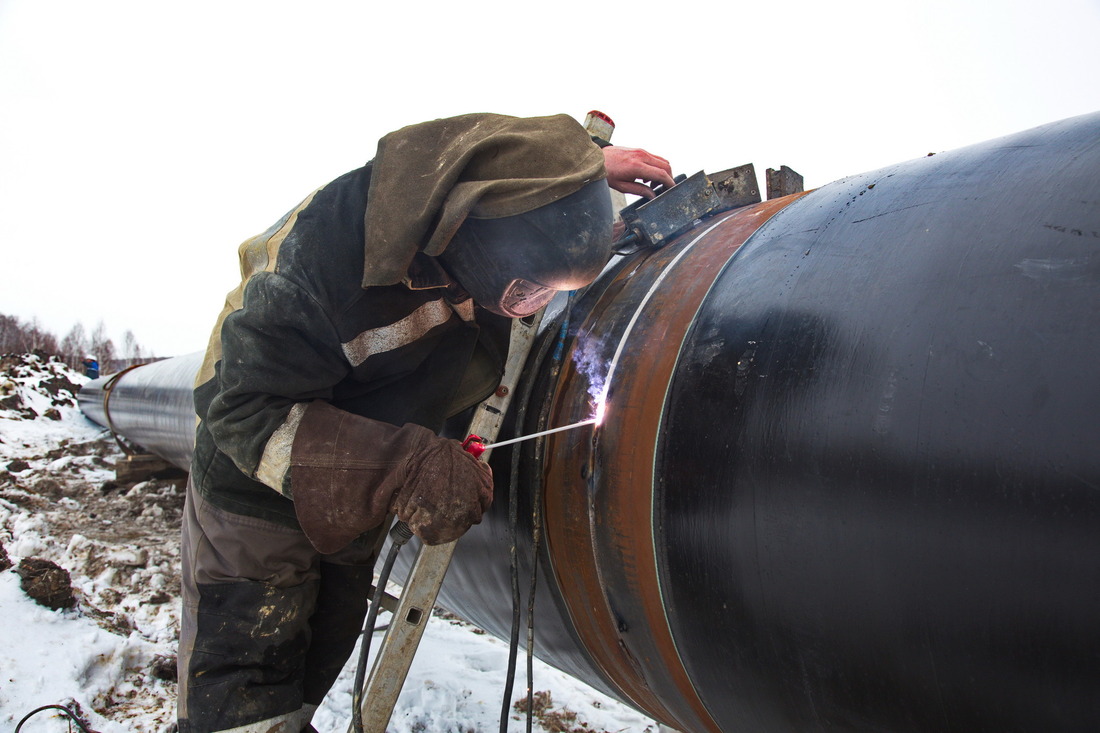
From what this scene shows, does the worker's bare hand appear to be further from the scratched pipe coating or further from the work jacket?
the work jacket

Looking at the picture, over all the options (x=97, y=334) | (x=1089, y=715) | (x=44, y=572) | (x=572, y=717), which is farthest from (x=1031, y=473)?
(x=97, y=334)

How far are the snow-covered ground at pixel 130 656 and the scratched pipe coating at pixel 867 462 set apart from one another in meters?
1.92

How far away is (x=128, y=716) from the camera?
8.48 ft

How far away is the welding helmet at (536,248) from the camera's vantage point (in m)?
1.27

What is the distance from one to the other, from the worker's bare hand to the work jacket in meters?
0.56

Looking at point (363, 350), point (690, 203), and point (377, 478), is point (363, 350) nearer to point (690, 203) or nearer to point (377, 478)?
point (377, 478)

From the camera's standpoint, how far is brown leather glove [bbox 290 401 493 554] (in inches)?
50.5

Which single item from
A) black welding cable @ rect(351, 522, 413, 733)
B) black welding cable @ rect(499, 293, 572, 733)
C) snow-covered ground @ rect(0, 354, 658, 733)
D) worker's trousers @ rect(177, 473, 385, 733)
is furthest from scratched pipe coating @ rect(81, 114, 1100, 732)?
snow-covered ground @ rect(0, 354, 658, 733)

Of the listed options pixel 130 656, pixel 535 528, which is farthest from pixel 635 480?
pixel 130 656

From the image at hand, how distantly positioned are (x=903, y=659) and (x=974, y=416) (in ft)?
1.07

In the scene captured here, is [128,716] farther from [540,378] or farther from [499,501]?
[540,378]

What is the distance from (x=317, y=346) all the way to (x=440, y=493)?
42 cm

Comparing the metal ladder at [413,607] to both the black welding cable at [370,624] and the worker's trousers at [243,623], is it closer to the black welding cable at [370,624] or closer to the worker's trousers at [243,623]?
the black welding cable at [370,624]

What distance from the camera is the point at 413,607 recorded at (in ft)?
4.95
